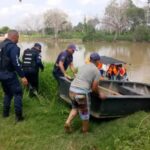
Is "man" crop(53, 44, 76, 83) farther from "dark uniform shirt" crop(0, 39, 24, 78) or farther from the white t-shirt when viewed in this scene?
the white t-shirt

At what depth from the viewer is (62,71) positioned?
774 centimetres

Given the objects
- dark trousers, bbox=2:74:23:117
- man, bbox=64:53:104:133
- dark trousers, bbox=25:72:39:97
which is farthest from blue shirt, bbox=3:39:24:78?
dark trousers, bbox=25:72:39:97

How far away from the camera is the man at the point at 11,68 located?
6.50 meters

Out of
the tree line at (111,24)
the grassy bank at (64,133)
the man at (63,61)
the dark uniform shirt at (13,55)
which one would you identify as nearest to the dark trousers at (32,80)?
the man at (63,61)

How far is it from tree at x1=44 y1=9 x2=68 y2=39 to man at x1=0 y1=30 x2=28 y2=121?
215 feet

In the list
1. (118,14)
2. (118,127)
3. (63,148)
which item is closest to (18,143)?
(63,148)

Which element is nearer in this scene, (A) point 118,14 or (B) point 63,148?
(B) point 63,148

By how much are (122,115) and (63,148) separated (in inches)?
56.2

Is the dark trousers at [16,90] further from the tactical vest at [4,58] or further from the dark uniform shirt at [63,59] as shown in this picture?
the dark uniform shirt at [63,59]

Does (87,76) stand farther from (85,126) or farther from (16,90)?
(16,90)

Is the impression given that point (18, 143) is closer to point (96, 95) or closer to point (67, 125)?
point (67, 125)

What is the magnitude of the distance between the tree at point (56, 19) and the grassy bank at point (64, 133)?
2583 inches

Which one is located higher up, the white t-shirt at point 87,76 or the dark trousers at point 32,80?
the white t-shirt at point 87,76

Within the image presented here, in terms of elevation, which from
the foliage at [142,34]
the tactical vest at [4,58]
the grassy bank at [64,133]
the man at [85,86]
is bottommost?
the foliage at [142,34]
